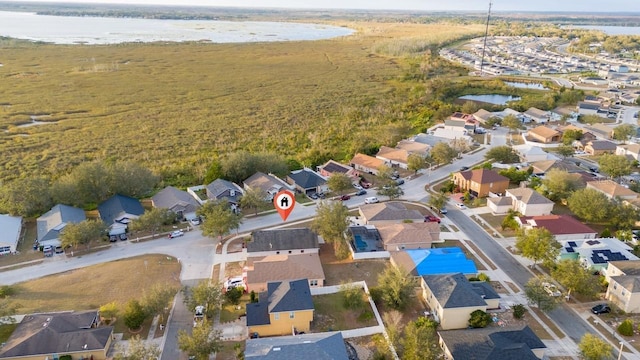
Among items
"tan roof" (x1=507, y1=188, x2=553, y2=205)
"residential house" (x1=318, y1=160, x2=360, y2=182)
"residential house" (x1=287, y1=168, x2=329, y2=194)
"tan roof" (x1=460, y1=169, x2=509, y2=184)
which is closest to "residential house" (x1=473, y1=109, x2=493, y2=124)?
"tan roof" (x1=460, y1=169, x2=509, y2=184)

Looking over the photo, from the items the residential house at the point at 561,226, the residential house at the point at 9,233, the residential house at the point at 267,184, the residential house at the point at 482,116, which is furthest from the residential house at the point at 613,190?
the residential house at the point at 9,233

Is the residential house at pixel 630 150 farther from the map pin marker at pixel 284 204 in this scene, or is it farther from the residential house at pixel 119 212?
the residential house at pixel 119 212

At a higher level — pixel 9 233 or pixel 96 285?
pixel 9 233

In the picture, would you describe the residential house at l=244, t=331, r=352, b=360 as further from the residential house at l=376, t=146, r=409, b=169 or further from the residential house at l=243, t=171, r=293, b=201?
the residential house at l=376, t=146, r=409, b=169

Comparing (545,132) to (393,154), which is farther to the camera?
(545,132)

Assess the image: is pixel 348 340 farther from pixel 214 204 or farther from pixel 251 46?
pixel 251 46

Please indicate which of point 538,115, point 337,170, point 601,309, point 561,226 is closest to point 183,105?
point 337,170

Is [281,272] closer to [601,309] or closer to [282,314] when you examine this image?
[282,314]
